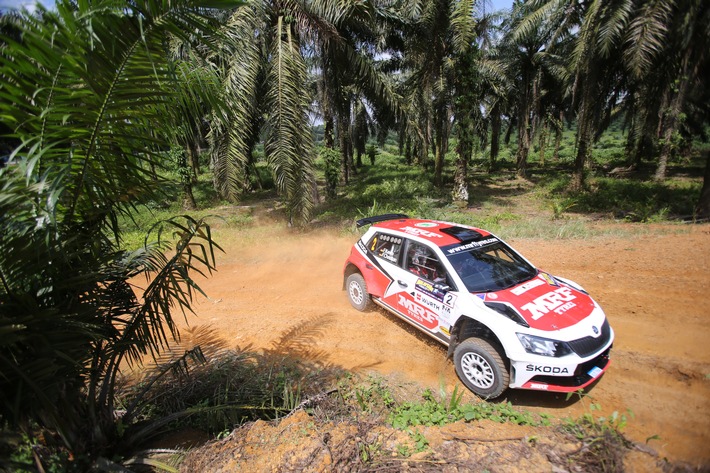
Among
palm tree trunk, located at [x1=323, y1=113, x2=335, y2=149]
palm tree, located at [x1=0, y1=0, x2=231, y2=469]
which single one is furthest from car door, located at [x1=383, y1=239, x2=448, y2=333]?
palm tree trunk, located at [x1=323, y1=113, x2=335, y2=149]

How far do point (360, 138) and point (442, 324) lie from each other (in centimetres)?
3270

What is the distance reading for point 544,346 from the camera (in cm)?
345

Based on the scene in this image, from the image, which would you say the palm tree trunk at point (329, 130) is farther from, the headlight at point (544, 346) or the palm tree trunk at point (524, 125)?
the palm tree trunk at point (524, 125)

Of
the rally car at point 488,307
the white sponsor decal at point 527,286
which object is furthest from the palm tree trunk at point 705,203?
the white sponsor decal at point 527,286

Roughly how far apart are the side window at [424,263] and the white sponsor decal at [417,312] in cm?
43

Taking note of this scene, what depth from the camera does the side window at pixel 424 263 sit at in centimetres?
452

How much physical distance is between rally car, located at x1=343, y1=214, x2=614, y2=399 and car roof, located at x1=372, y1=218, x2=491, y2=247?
2 centimetres

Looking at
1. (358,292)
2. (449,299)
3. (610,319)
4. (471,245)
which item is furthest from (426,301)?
(610,319)

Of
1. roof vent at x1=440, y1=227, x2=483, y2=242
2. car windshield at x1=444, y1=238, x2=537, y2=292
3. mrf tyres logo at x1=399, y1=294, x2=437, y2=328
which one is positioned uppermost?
roof vent at x1=440, y1=227, x2=483, y2=242

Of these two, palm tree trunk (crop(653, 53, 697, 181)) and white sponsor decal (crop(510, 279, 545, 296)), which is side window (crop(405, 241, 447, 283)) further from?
palm tree trunk (crop(653, 53, 697, 181))

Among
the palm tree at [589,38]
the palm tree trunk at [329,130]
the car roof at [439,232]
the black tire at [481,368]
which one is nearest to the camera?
the black tire at [481,368]

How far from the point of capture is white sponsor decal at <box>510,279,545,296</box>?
13.3ft

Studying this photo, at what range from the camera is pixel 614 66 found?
14320mm

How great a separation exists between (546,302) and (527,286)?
0.34 m
